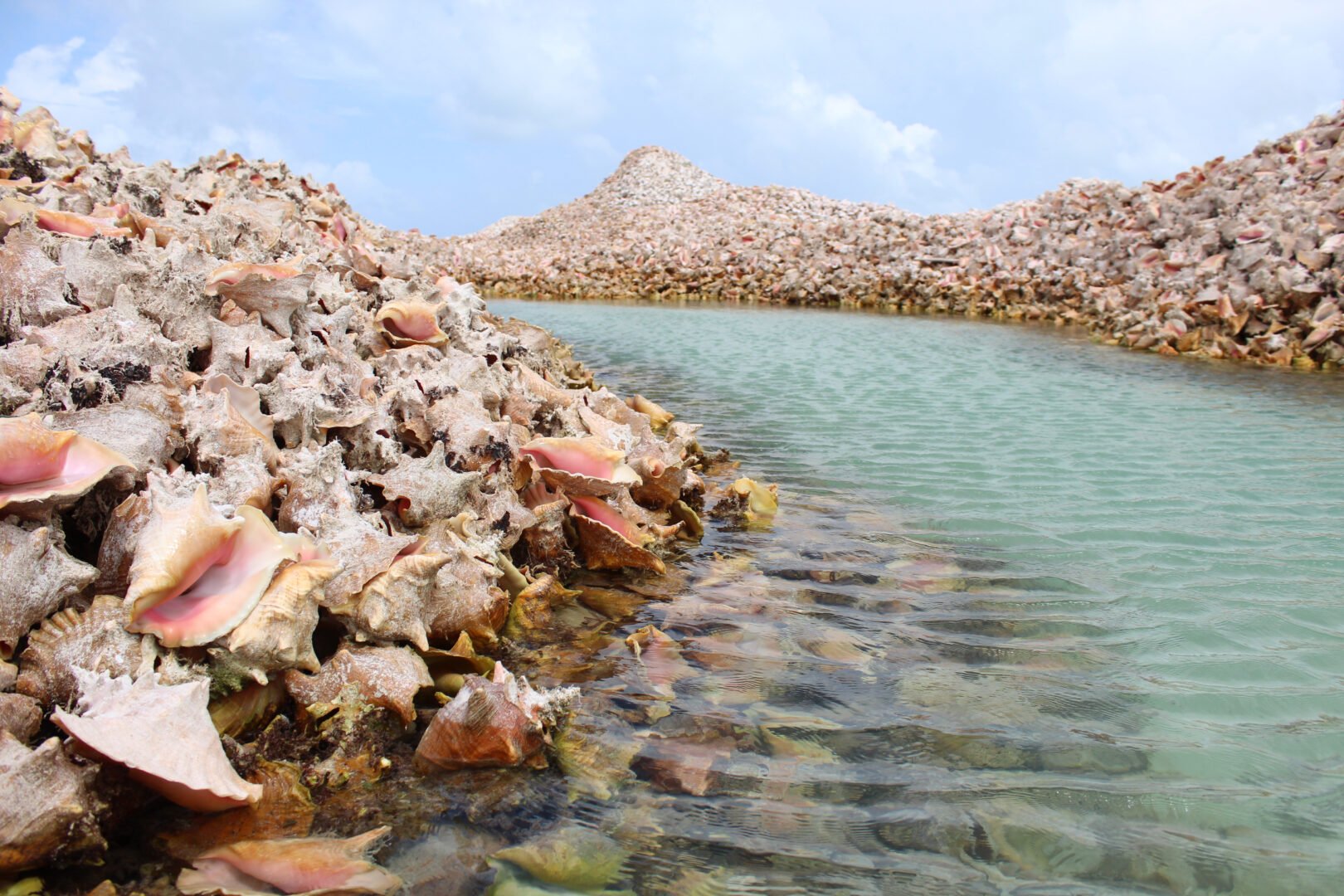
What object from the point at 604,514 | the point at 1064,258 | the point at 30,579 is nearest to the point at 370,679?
the point at 30,579

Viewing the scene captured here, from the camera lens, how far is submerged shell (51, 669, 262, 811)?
1.81 metres

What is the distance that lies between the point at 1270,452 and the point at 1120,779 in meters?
4.58

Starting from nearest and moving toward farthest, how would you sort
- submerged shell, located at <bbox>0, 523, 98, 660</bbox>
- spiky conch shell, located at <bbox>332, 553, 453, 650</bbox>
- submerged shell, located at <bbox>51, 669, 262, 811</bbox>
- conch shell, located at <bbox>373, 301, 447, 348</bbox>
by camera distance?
submerged shell, located at <bbox>51, 669, 262, 811</bbox>, submerged shell, located at <bbox>0, 523, 98, 660</bbox>, spiky conch shell, located at <bbox>332, 553, 453, 650</bbox>, conch shell, located at <bbox>373, 301, 447, 348</bbox>

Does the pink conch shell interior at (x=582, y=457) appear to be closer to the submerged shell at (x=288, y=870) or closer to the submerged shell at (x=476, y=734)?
the submerged shell at (x=476, y=734)

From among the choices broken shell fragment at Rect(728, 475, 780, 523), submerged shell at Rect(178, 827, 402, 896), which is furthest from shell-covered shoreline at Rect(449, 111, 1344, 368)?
submerged shell at Rect(178, 827, 402, 896)

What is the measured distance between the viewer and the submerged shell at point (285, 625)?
7.03 feet

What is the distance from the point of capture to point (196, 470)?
9.11 ft

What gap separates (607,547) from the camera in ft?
11.7

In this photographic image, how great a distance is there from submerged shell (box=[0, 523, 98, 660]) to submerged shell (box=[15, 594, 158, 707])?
46mm

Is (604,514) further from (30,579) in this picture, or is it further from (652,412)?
(652,412)

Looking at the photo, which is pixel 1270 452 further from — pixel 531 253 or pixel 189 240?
pixel 531 253

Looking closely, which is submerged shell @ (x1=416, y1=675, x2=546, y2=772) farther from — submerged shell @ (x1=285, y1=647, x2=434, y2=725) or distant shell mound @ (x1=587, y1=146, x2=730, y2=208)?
distant shell mound @ (x1=587, y1=146, x2=730, y2=208)

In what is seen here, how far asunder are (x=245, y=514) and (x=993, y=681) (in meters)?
2.31

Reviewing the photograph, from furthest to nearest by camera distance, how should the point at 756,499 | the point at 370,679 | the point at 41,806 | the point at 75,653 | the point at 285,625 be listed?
the point at 756,499 < the point at 370,679 < the point at 285,625 < the point at 75,653 < the point at 41,806
